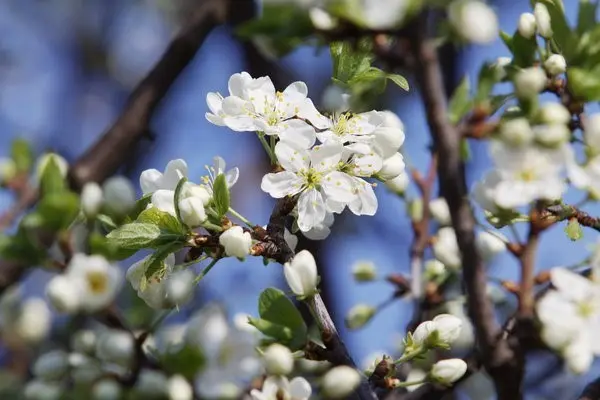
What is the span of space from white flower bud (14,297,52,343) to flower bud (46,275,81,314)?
15 cm

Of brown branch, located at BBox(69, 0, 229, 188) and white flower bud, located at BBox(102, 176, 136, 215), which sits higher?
white flower bud, located at BBox(102, 176, 136, 215)

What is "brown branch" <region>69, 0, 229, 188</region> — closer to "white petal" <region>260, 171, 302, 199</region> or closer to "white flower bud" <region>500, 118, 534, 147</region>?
"white petal" <region>260, 171, 302, 199</region>

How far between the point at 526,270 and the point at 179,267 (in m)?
0.44

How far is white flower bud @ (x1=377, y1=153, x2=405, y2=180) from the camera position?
3.52 ft

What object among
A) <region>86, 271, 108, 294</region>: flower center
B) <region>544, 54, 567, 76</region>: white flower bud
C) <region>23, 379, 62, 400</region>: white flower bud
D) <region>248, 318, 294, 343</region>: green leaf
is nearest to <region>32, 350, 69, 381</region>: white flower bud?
<region>23, 379, 62, 400</region>: white flower bud

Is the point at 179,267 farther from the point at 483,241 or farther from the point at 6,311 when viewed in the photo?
the point at 483,241

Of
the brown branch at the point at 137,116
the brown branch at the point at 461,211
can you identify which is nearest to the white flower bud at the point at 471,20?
the brown branch at the point at 461,211

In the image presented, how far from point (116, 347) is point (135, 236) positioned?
0.25 metres

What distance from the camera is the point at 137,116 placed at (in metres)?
1.91

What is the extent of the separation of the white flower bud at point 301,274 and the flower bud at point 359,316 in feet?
2.04

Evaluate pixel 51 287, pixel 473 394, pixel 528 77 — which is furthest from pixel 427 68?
pixel 473 394

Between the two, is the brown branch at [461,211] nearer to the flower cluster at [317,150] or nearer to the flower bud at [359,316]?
the flower cluster at [317,150]

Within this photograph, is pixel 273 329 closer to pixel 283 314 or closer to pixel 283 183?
pixel 283 314

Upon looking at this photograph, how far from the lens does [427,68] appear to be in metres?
0.69
